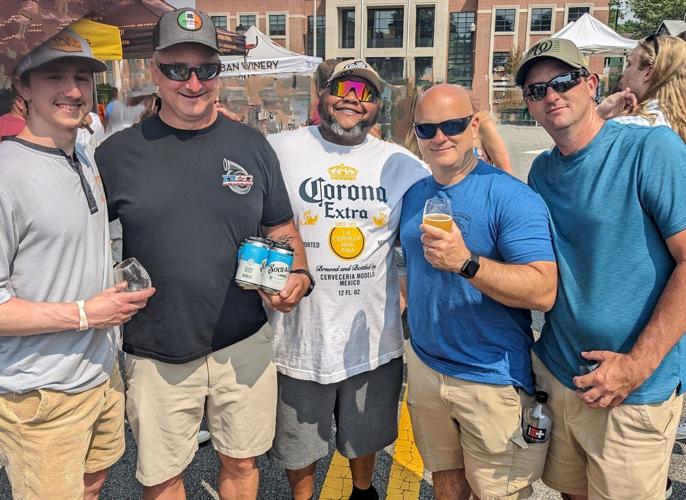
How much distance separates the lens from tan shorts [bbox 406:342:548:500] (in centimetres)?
222

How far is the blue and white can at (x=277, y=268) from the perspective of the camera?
215 cm

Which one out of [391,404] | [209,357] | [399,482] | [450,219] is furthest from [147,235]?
[399,482]

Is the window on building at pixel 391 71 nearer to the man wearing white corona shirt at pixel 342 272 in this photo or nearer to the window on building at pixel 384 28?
the man wearing white corona shirt at pixel 342 272

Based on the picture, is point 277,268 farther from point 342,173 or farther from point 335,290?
point 342,173

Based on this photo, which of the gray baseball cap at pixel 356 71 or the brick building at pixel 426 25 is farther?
the brick building at pixel 426 25

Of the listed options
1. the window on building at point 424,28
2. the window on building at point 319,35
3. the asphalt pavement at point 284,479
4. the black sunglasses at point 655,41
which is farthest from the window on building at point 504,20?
the asphalt pavement at point 284,479

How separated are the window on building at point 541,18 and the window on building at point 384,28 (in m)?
12.2

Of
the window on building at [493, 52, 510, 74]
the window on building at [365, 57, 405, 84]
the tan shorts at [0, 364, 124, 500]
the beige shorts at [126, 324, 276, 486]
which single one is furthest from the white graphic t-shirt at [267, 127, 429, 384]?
the window on building at [493, 52, 510, 74]

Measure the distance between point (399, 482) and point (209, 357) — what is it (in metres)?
1.51

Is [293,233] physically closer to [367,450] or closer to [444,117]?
[444,117]

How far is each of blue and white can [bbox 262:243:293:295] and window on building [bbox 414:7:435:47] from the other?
51400 mm

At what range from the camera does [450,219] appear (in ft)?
6.40

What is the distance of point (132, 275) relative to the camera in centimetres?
204

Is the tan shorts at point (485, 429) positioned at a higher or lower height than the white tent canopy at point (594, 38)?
lower
